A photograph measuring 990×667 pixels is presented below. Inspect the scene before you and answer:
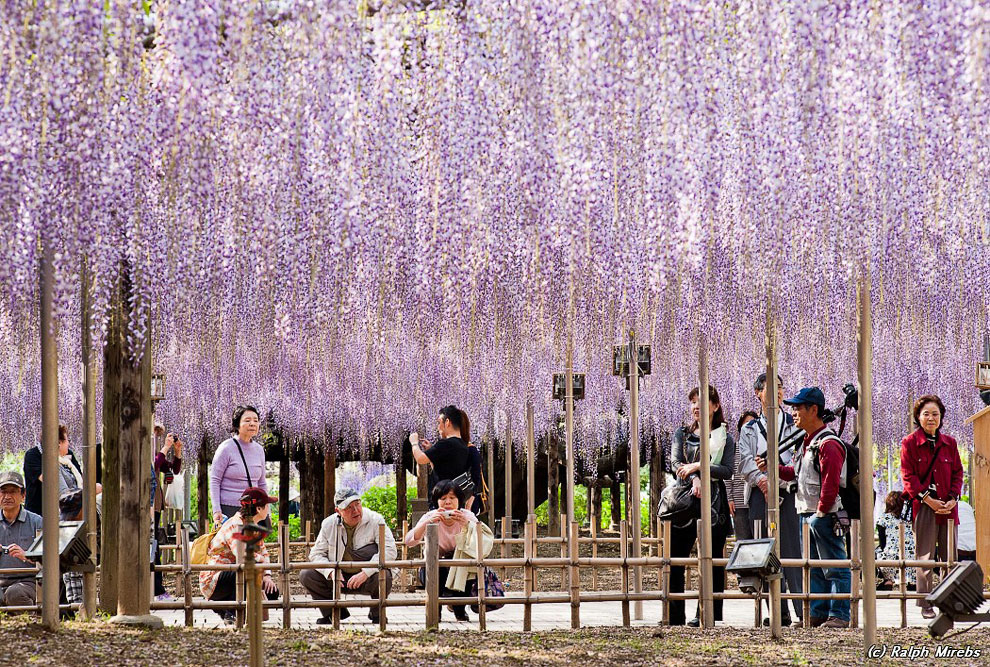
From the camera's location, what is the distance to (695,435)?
21.2ft

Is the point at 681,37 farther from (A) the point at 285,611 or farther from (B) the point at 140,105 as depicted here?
(A) the point at 285,611

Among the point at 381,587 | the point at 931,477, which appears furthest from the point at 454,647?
the point at 931,477

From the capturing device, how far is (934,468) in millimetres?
6594

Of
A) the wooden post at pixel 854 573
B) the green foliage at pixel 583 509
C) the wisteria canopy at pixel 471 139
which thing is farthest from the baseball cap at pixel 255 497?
the green foliage at pixel 583 509

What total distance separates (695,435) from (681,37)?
2.87 metres

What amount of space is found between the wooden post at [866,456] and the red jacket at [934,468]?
186 cm

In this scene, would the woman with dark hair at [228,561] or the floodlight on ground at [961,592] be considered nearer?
the floodlight on ground at [961,592]

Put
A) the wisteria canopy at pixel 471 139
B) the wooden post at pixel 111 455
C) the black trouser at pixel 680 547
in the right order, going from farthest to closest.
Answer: the black trouser at pixel 680 547
the wooden post at pixel 111 455
the wisteria canopy at pixel 471 139

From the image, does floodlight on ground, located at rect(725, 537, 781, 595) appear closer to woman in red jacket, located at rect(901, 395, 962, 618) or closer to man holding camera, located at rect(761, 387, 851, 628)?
A: man holding camera, located at rect(761, 387, 851, 628)

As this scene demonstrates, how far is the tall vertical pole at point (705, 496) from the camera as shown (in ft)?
18.9

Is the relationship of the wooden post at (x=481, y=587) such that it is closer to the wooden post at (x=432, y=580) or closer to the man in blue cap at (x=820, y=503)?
the wooden post at (x=432, y=580)

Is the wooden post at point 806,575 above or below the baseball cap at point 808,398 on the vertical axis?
below

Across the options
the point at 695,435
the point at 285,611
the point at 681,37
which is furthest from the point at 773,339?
the point at 285,611

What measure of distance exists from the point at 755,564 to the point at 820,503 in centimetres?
99
